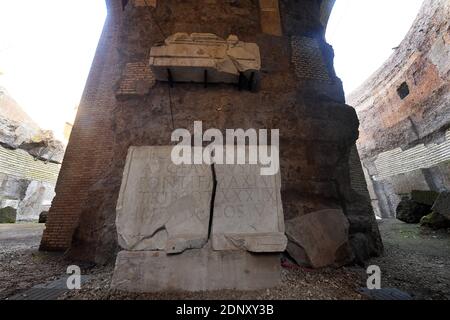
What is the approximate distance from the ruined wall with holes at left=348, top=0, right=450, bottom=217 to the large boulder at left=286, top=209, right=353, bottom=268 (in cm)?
922

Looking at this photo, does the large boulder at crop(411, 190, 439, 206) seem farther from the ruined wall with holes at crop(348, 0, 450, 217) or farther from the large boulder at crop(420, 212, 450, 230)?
the ruined wall with holes at crop(348, 0, 450, 217)

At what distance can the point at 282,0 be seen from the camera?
5020 millimetres

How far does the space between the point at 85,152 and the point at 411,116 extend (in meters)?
14.2

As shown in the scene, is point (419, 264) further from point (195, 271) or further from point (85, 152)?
point (85, 152)

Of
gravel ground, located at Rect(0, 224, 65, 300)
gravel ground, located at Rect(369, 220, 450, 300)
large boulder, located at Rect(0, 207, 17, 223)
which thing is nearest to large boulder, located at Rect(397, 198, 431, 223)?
gravel ground, located at Rect(369, 220, 450, 300)

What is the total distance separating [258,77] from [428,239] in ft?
16.4

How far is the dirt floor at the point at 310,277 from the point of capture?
2181 mm

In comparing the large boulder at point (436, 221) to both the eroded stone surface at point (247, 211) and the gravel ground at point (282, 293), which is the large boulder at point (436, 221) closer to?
the gravel ground at point (282, 293)

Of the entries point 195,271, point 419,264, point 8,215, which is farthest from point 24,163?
point 419,264

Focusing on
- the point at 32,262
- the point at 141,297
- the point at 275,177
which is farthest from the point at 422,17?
the point at 32,262

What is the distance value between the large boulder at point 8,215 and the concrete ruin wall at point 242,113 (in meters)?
7.73

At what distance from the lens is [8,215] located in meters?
10.1

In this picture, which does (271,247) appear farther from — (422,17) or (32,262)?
(422,17)

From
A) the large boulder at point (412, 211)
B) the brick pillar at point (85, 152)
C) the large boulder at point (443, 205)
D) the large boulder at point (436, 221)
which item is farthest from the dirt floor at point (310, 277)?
the large boulder at point (412, 211)
